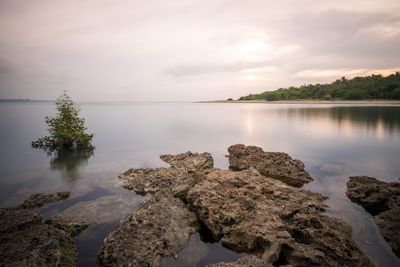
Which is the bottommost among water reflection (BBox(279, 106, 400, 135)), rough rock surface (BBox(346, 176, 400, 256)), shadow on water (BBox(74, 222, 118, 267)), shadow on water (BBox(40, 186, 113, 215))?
water reflection (BBox(279, 106, 400, 135))

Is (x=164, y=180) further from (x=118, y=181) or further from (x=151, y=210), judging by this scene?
(x=151, y=210)

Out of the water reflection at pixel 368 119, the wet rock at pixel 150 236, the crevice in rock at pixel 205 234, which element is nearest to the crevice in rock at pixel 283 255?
the crevice in rock at pixel 205 234

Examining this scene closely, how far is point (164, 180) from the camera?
1407 cm

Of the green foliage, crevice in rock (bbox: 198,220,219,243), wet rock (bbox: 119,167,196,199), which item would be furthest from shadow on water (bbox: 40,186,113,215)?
the green foliage

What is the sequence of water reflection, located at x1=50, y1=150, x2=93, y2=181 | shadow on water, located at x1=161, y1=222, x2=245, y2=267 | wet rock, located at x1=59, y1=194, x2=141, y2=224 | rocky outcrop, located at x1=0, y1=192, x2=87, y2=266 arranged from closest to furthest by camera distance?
rocky outcrop, located at x1=0, y1=192, x2=87, y2=266, shadow on water, located at x1=161, y1=222, x2=245, y2=267, wet rock, located at x1=59, y1=194, x2=141, y2=224, water reflection, located at x1=50, y1=150, x2=93, y2=181

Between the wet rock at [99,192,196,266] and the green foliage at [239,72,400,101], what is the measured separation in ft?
424

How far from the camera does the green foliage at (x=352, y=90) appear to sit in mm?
116344

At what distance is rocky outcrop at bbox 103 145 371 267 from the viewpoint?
711 cm

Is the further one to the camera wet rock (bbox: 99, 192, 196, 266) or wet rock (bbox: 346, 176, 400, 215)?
wet rock (bbox: 346, 176, 400, 215)

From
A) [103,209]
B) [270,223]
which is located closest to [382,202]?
[270,223]

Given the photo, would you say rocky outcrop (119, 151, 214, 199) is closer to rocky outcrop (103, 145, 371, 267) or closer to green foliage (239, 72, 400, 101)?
rocky outcrop (103, 145, 371, 267)

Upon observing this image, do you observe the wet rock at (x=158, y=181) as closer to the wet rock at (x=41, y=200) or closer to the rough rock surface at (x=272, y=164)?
the wet rock at (x=41, y=200)

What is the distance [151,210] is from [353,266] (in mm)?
6122

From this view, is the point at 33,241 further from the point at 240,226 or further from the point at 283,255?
the point at 283,255
